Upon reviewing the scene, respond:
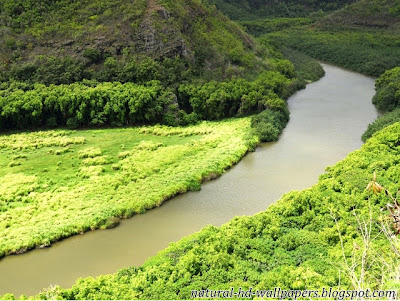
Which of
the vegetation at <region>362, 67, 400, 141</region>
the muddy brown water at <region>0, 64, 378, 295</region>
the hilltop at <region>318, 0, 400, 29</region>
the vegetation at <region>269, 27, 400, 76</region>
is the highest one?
the hilltop at <region>318, 0, 400, 29</region>

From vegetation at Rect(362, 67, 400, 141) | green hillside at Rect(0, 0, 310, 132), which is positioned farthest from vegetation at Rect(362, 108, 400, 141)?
green hillside at Rect(0, 0, 310, 132)

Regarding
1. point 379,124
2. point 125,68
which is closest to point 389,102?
point 379,124

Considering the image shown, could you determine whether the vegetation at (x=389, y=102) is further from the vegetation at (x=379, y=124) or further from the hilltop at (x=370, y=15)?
the hilltop at (x=370, y=15)

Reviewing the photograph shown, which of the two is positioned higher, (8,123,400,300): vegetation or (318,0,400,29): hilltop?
(318,0,400,29): hilltop

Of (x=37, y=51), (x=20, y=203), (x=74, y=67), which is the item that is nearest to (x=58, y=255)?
(x=20, y=203)

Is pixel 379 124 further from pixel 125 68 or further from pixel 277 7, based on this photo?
pixel 277 7

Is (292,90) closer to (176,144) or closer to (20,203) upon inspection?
(176,144)

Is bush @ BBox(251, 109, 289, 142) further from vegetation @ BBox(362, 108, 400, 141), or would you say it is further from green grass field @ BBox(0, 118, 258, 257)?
vegetation @ BBox(362, 108, 400, 141)
